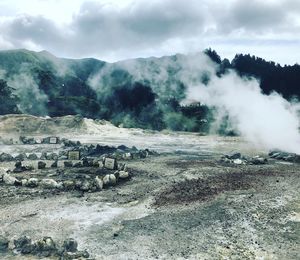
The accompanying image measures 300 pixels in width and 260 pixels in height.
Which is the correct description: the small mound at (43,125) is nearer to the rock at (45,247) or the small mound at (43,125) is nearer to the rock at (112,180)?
the rock at (112,180)

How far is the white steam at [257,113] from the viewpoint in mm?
32156

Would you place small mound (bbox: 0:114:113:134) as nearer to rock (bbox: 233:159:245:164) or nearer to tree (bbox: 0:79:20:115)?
tree (bbox: 0:79:20:115)

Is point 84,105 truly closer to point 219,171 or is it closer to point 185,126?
point 185,126

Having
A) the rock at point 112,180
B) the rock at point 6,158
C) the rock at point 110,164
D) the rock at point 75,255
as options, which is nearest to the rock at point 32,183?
the rock at point 112,180

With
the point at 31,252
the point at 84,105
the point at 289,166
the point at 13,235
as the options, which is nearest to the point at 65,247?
the point at 31,252

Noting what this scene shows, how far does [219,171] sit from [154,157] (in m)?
6.35

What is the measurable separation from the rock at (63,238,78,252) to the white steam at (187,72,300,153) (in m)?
20.8

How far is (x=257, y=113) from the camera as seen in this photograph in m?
35.5

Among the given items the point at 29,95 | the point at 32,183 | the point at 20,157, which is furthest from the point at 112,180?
the point at 29,95

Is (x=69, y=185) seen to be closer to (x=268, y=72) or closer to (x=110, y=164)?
(x=110, y=164)

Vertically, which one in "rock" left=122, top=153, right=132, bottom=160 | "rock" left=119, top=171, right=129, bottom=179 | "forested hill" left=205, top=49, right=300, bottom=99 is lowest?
"rock" left=119, top=171, right=129, bottom=179

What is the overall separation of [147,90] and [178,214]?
44.9 metres

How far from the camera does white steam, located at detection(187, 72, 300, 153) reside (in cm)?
3216

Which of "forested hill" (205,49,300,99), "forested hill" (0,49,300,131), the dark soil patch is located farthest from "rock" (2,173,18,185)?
"forested hill" (205,49,300,99)
